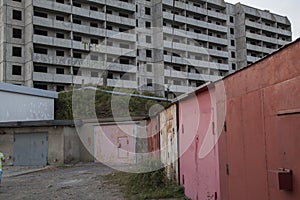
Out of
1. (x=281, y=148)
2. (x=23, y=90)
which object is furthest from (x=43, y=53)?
(x=281, y=148)

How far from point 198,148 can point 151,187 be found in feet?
9.96

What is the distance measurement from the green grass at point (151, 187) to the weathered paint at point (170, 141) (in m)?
0.34

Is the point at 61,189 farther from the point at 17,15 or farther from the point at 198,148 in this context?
the point at 17,15

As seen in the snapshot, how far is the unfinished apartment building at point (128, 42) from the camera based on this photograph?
1720 inches

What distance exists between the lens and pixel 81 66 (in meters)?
46.1

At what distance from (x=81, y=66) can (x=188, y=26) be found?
2188cm

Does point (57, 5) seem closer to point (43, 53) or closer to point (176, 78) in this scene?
point (43, 53)

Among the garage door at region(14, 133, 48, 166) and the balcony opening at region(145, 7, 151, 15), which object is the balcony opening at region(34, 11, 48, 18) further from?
the garage door at region(14, 133, 48, 166)

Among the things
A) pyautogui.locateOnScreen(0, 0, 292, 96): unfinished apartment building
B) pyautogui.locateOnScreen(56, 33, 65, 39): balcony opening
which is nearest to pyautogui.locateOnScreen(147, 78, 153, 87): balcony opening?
pyautogui.locateOnScreen(0, 0, 292, 96): unfinished apartment building

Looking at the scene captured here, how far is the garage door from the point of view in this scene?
20359 mm

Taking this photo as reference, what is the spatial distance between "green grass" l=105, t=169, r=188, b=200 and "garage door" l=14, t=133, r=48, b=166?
10579 mm

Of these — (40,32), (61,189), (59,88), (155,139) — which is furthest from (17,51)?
(61,189)

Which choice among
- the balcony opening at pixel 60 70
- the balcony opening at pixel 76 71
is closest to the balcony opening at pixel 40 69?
the balcony opening at pixel 60 70

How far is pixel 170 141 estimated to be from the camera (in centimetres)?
1062
